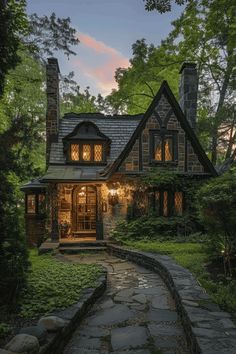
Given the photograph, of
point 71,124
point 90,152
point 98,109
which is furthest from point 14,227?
point 98,109

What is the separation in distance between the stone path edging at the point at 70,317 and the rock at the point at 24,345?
4.0 inches

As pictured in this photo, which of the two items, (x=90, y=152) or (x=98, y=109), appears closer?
(x=90, y=152)

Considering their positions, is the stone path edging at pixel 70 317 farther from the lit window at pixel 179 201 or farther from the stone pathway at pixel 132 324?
the lit window at pixel 179 201

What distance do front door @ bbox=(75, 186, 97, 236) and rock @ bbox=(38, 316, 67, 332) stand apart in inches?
452

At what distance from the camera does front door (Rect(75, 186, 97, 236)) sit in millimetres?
15844

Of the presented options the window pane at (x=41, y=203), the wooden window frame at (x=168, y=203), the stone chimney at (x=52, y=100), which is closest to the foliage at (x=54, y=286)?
the wooden window frame at (x=168, y=203)

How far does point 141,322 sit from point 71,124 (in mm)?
14549

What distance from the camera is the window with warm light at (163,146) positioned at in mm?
15078

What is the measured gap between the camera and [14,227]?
5.22 m

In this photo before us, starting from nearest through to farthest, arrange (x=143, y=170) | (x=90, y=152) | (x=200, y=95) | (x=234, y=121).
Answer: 1. (x=143, y=170)
2. (x=90, y=152)
3. (x=234, y=121)
4. (x=200, y=95)

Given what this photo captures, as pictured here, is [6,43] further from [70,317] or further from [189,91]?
[189,91]

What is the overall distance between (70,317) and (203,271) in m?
3.61

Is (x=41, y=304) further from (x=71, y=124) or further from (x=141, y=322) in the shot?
(x=71, y=124)

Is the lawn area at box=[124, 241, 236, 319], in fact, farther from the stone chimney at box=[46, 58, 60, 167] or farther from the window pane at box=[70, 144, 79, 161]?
the stone chimney at box=[46, 58, 60, 167]
